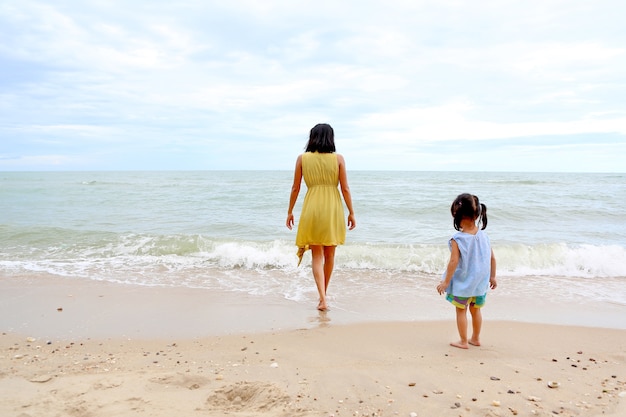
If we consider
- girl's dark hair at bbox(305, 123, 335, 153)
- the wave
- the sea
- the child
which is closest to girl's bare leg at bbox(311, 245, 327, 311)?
the sea

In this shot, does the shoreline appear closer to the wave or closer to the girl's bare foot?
the girl's bare foot

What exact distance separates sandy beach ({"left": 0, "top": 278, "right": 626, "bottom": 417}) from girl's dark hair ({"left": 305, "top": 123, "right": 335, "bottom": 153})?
1634 mm

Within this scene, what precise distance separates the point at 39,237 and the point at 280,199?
10639 mm

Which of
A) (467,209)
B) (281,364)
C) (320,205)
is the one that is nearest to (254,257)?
(320,205)

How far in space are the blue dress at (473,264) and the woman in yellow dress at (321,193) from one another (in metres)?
1.27

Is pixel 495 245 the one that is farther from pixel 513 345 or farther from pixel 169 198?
pixel 169 198

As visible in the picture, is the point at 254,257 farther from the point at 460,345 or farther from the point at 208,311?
the point at 460,345

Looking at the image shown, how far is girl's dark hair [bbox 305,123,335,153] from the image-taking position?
176 inches

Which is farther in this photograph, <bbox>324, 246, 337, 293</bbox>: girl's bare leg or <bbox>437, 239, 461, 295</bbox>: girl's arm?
<bbox>324, 246, 337, 293</bbox>: girl's bare leg

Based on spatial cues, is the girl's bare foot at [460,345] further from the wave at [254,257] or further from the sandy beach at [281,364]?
the wave at [254,257]

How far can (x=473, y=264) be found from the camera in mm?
3506

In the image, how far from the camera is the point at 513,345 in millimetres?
3711

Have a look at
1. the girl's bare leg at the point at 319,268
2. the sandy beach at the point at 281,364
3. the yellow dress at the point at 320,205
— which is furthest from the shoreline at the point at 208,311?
the yellow dress at the point at 320,205

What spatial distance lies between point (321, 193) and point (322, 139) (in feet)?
1.72
